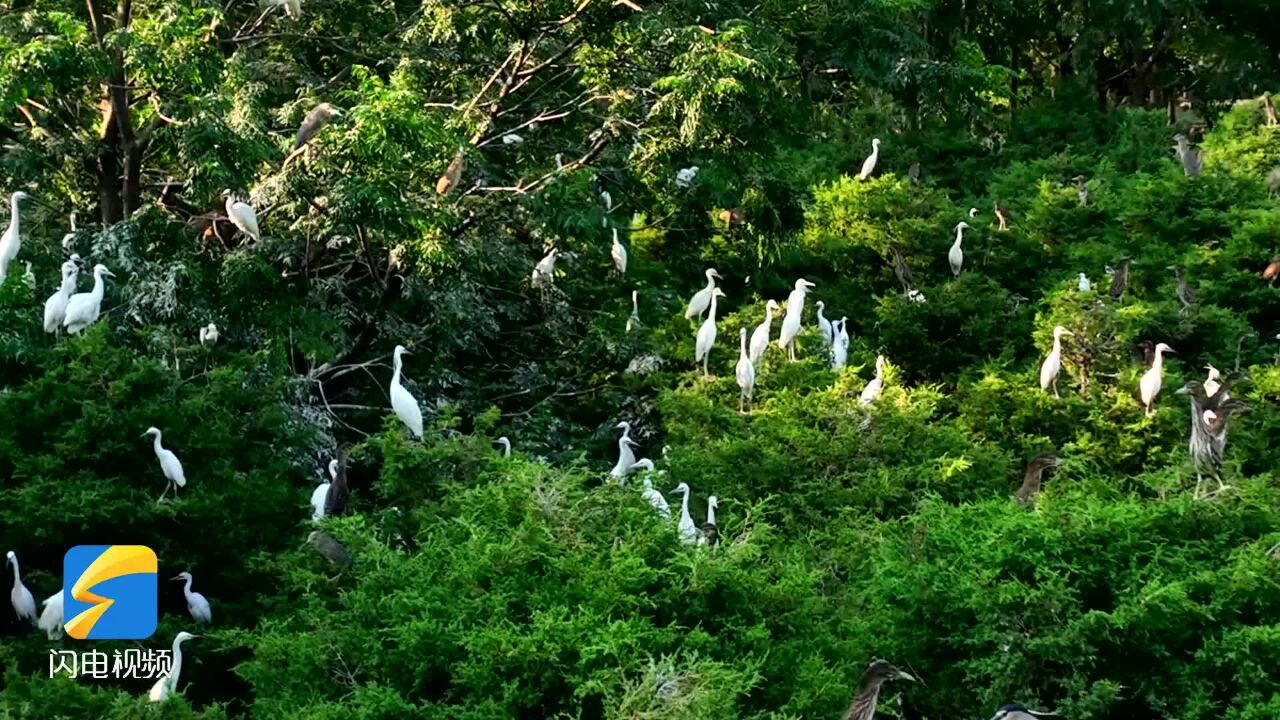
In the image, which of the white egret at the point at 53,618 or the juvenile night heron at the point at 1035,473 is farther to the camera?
the juvenile night heron at the point at 1035,473

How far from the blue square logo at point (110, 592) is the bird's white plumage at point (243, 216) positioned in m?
2.27

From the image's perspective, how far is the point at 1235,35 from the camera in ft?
53.4

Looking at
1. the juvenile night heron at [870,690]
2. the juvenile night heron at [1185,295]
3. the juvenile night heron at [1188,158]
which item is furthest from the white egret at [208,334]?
the juvenile night heron at [1188,158]

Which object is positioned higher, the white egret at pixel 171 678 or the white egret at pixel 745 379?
the white egret at pixel 171 678

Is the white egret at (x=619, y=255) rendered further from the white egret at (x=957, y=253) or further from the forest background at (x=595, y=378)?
the white egret at (x=957, y=253)

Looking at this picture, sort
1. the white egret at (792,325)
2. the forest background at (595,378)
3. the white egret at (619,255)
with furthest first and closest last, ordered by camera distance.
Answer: the white egret at (619,255) < the white egret at (792,325) < the forest background at (595,378)

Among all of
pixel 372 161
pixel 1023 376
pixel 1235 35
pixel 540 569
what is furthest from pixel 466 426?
pixel 1235 35

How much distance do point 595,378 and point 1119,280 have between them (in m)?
3.93

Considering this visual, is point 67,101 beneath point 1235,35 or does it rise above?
above

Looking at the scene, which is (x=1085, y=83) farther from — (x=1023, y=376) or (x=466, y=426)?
(x=466, y=426)

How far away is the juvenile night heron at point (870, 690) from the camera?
15.6 feet

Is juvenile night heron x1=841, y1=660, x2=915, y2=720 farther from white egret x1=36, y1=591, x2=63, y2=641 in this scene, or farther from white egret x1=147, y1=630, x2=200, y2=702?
white egret x1=36, y1=591, x2=63, y2=641

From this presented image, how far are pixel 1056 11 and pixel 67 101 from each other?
11568 millimetres

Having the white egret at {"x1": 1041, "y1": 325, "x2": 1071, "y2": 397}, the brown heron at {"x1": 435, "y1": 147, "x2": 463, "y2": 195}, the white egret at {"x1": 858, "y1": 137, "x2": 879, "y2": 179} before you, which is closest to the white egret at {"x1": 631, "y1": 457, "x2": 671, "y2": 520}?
the brown heron at {"x1": 435, "y1": 147, "x2": 463, "y2": 195}
